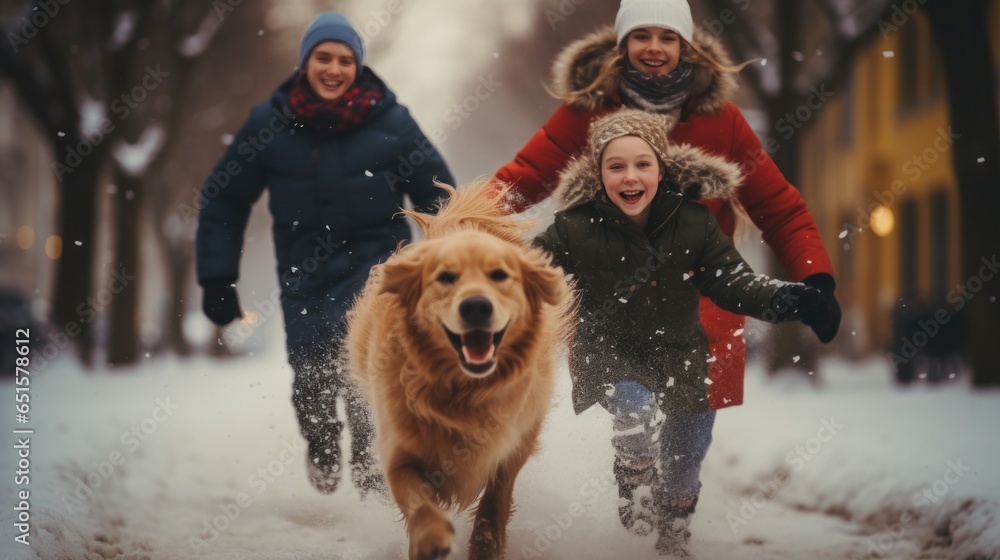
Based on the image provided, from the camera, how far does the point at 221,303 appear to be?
207 inches

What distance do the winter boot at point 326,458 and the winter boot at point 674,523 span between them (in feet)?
5.51

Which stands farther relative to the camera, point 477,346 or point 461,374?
point 461,374

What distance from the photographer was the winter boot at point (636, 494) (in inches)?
173

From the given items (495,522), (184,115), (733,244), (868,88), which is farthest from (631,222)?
(868,88)

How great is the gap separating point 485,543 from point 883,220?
38.3ft

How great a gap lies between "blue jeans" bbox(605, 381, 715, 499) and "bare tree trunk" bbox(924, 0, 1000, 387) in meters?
5.21

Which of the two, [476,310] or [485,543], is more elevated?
[476,310]

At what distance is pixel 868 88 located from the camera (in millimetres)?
18516

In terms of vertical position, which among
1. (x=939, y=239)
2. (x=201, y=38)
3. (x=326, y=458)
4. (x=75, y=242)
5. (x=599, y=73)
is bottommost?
(x=326, y=458)

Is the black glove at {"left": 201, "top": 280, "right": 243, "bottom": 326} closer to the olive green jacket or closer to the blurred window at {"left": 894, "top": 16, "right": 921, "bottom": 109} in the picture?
the olive green jacket

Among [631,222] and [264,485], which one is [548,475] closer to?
[631,222]

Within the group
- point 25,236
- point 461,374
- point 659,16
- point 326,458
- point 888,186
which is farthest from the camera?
point 25,236

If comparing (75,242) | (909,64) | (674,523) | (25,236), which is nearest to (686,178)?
(674,523)

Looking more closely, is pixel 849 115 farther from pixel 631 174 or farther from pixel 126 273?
pixel 631 174
